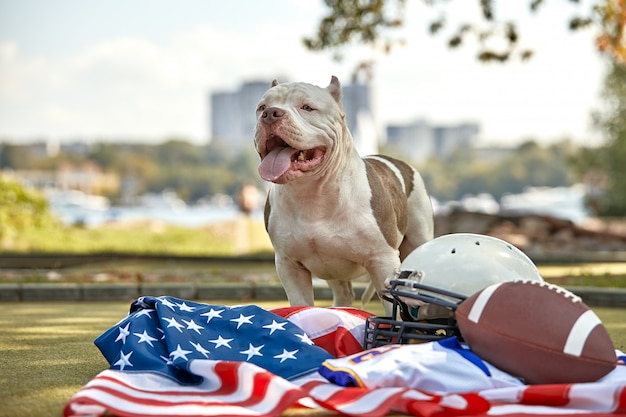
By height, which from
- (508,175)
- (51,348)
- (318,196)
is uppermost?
(318,196)

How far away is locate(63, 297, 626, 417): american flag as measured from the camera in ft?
9.89

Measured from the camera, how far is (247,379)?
320 centimetres

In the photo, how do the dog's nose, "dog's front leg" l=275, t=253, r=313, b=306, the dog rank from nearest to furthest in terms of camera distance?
1. the dog's nose
2. the dog
3. "dog's front leg" l=275, t=253, r=313, b=306

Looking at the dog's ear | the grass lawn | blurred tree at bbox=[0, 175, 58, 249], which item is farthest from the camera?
blurred tree at bbox=[0, 175, 58, 249]

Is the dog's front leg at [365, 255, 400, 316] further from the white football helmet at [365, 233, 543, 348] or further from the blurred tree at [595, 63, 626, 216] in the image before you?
the blurred tree at [595, 63, 626, 216]

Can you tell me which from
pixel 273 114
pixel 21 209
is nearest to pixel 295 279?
pixel 273 114

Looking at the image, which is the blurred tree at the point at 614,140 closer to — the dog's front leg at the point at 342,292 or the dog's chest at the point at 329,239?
the dog's front leg at the point at 342,292

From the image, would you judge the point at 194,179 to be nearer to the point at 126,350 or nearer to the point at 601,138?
the point at 601,138

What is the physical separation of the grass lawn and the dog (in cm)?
127

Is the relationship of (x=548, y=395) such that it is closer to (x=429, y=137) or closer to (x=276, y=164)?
(x=276, y=164)

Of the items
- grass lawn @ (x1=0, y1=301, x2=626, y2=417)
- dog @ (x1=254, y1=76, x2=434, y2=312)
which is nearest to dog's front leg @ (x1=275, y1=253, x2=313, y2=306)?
dog @ (x1=254, y1=76, x2=434, y2=312)

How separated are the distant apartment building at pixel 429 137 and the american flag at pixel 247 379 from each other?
329ft

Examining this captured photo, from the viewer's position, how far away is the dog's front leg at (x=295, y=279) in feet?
16.2

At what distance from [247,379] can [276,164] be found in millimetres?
1523
